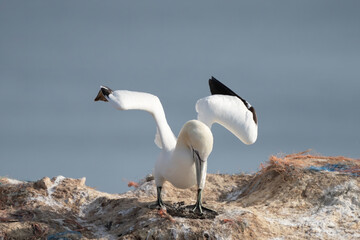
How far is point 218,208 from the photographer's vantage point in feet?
42.4

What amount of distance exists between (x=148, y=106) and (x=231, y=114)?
199cm

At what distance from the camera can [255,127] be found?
1385 cm

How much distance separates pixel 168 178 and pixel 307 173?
4.44 m

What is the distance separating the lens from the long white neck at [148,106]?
12578 millimetres

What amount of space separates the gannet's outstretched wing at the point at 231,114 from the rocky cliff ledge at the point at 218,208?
178cm

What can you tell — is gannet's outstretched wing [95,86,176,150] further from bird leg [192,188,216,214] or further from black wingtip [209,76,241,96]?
black wingtip [209,76,241,96]

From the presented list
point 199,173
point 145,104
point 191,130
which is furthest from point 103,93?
point 199,173

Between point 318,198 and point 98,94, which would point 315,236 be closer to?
point 318,198

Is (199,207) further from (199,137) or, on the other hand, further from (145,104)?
(145,104)

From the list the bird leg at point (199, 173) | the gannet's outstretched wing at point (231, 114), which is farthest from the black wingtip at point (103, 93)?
the bird leg at point (199, 173)

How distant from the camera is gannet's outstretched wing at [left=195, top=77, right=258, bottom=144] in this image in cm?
1326

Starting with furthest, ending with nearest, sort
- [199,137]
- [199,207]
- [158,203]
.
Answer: [158,203]
[199,207]
[199,137]

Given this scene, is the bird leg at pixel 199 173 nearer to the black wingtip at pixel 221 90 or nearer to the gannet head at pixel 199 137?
the gannet head at pixel 199 137

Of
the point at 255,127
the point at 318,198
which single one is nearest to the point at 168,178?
→ the point at 255,127
